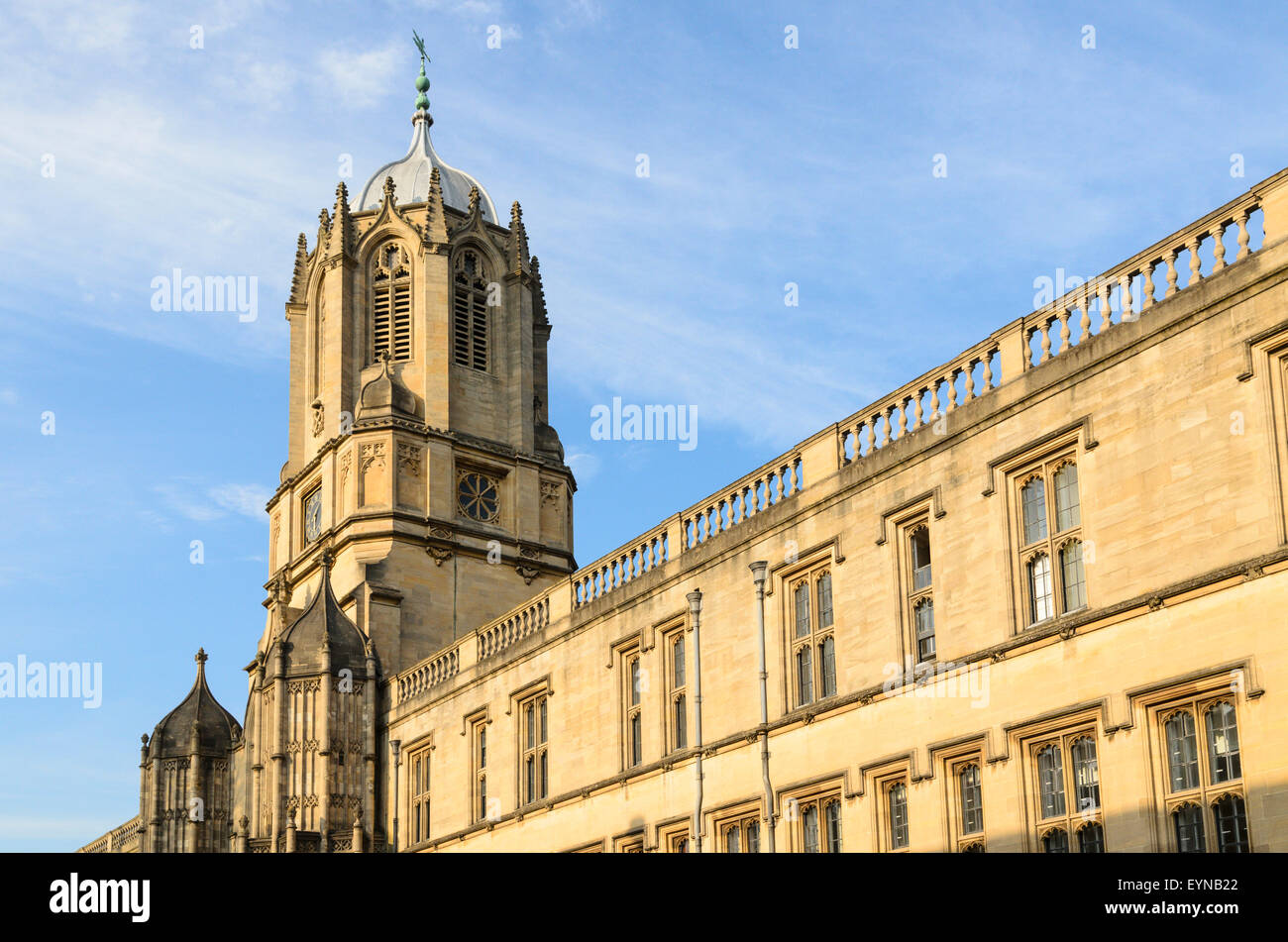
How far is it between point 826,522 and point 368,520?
21.2m

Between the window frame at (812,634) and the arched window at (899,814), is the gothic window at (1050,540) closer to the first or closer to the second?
the arched window at (899,814)

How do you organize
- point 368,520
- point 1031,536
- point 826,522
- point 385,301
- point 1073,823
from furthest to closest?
1. point 385,301
2. point 368,520
3. point 826,522
4. point 1031,536
5. point 1073,823

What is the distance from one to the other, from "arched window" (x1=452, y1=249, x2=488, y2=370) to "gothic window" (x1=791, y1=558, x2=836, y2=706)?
23.1 m

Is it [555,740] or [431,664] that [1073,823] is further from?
[431,664]

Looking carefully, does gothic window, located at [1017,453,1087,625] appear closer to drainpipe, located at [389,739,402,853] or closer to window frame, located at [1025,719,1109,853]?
window frame, located at [1025,719,1109,853]

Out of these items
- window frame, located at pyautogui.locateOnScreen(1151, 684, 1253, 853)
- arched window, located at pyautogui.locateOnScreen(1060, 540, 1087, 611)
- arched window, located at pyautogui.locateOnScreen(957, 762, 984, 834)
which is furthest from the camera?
arched window, located at pyautogui.locateOnScreen(957, 762, 984, 834)

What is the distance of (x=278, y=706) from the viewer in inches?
1674

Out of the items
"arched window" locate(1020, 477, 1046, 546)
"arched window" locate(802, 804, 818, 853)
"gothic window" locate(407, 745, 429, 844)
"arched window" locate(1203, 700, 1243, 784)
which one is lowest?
"arched window" locate(802, 804, 818, 853)

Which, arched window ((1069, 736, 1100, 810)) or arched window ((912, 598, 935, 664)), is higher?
arched window ((912, 598, 935, 664))

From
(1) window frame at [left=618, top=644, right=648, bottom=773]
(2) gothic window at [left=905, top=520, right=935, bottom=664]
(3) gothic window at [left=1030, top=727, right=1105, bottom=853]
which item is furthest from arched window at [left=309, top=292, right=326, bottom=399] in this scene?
(3) gothic window at [left=1030, top=727, right=1105, bottom=853]

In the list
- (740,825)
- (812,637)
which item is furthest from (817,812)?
(812,637)

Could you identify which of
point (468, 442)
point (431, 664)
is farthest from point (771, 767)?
point (468, 442)

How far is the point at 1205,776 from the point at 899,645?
6217mm

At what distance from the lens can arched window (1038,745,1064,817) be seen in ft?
77.8
